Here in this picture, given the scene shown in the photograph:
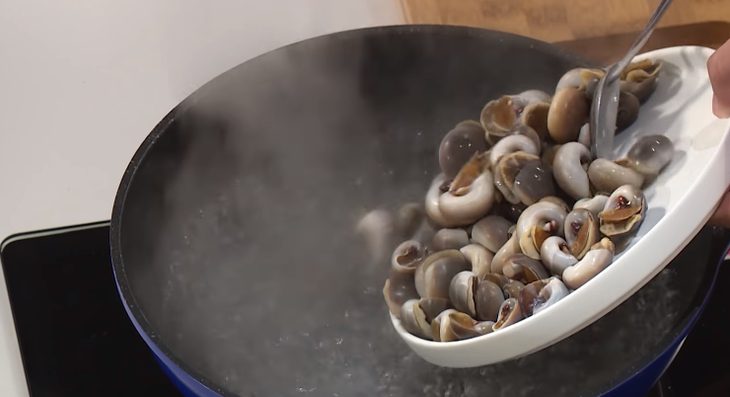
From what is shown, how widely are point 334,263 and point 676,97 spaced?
0.26 meters

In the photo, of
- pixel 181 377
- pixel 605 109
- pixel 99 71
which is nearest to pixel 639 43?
pixel 605 109

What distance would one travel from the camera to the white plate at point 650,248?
451 millimetres

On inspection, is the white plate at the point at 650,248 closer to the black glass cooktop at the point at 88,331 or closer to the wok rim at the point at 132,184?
the wok rim at the point at 132,184

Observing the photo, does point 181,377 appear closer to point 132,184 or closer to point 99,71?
point 132,184

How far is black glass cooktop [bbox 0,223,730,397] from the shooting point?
1.93ft

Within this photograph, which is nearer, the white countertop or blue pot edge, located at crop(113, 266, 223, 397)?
blue pot edge, located at crop(113, 266, 223, 397)

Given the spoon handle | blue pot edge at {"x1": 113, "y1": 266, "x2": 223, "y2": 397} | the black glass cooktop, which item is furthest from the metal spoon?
blue pot edge at {"x1": 113, "y1": 266, "x2": 223, "y2": 397}

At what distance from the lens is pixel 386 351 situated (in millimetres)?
594

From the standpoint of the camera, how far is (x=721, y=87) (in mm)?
485

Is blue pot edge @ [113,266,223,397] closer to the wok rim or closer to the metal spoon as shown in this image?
the wok rim

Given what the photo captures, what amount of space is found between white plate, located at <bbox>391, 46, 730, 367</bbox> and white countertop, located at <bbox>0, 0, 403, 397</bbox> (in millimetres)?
298

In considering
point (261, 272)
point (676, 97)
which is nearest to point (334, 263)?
point (261, 272)

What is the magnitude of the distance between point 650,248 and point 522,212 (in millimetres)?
109

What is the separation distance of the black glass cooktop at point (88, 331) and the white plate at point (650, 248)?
5.8 inches
